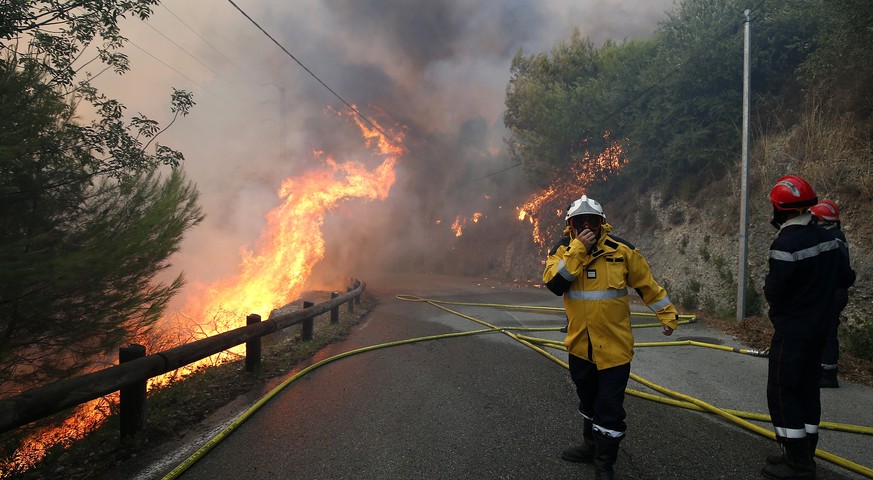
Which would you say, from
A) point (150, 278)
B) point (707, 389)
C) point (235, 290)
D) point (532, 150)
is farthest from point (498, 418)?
point (532, 150)

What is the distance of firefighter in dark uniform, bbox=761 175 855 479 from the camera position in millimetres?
2838

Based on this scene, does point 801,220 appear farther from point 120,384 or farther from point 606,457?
point 120,384

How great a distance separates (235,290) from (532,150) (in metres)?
13.2

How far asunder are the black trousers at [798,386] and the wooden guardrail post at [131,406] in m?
4.70

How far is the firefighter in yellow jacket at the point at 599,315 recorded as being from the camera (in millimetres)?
2719

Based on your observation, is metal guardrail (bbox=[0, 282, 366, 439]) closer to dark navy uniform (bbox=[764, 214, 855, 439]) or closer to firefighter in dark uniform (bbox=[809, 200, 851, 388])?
dark navy uniform (bbox=[764, 214, 855, 439])

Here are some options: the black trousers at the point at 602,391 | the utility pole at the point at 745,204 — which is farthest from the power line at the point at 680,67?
the black trousers at the point at 602,391

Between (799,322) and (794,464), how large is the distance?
3.05ft

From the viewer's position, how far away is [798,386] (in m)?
2.90

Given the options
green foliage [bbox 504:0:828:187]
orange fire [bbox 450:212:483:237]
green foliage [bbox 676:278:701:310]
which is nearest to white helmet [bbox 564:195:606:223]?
green foliage [bbox 676:278:701:310]

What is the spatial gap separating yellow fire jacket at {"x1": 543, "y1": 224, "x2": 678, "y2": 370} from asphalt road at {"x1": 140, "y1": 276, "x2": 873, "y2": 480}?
869mm

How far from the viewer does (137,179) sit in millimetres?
6207

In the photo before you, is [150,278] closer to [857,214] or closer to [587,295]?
[587,295]

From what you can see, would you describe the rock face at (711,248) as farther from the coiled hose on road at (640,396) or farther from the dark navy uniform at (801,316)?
the dark navy uniform at (801,316)
